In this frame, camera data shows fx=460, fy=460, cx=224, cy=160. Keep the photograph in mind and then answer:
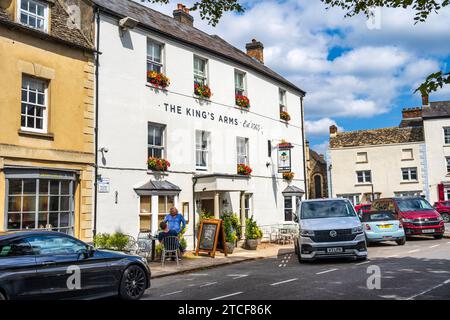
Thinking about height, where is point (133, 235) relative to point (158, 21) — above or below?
below

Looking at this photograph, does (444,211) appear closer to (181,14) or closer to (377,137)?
(377,137)

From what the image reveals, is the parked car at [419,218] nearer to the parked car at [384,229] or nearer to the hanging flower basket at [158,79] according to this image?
the parked car at [384,229]

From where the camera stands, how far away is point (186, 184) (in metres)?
17.9

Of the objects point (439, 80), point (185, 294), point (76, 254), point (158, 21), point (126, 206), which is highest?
point (158, 21)

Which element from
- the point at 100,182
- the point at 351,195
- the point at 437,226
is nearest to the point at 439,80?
the point at 100,182

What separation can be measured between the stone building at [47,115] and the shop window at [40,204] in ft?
0.08

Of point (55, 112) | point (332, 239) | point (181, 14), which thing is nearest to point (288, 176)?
point (181, 14)

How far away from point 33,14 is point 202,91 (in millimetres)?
7460

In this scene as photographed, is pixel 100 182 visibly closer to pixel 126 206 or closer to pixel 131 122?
pixel 126 206

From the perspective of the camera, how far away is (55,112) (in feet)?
44.2

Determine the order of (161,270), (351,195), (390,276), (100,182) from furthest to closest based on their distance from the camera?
(351,195) → (100,182) → (161,270) → (390,276)

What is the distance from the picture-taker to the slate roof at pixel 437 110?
148 ft

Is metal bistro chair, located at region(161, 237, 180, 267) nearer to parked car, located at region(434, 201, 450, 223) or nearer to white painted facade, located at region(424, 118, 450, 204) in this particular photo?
parked car, located at region(434, 201, 450, 223)

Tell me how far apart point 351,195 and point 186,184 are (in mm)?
35678
